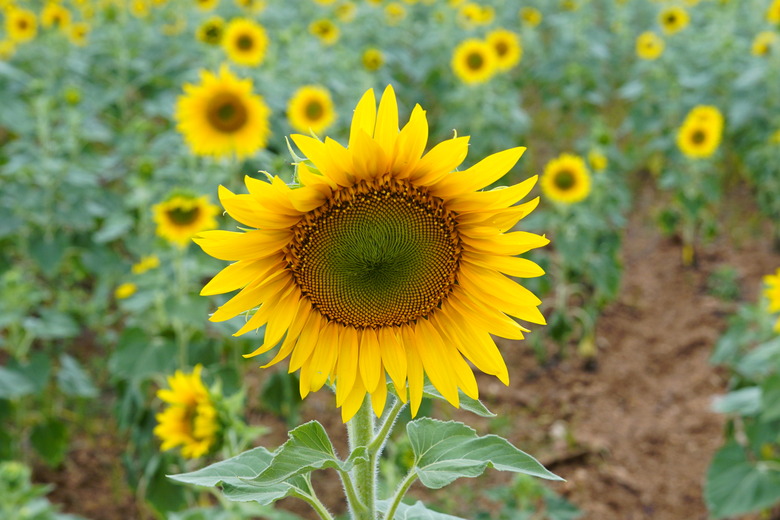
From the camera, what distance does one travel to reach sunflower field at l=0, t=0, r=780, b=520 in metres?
1.07

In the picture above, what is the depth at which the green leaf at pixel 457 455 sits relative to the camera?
1.01m

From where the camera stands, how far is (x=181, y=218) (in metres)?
2.81

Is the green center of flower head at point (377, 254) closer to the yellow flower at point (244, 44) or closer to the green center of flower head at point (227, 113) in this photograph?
the green center of flower head at point (227, 113)

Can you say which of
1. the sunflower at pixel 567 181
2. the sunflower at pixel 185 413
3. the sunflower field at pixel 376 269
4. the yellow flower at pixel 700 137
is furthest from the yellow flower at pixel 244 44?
the sunflower at pixel 185 413

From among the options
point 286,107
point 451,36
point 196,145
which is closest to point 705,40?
point 451,36

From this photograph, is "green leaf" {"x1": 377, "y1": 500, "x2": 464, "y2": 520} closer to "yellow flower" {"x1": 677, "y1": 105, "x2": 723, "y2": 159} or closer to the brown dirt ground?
the brown dirt ground

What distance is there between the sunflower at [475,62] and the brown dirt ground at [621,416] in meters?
1.67

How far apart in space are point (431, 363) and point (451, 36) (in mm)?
6177

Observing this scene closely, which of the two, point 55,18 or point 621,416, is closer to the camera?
point 621,416

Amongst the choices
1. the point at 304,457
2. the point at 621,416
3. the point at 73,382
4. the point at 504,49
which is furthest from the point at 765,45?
the point at 304,457

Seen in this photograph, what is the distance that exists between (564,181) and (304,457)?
11.0 ft

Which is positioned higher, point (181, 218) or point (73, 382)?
point (181, 218)

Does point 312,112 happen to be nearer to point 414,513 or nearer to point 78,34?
point 414,513


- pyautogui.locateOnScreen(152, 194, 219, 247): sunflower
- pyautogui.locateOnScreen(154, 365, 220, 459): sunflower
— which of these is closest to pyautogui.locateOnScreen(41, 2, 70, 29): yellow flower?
pyautogui.locateOnScreen(152, 194, 219, 247): sunflower
